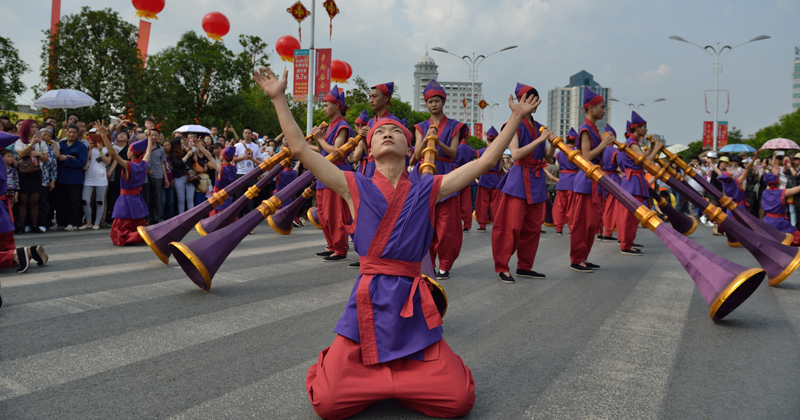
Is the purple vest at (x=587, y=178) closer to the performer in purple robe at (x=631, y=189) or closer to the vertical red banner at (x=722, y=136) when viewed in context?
the performer in purple robe at (x=631, y=189)

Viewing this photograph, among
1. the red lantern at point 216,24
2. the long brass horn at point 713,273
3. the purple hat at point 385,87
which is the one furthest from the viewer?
the red lantern at point 216,24

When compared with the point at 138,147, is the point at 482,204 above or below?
below

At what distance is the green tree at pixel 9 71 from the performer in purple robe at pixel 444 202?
26.7 metres

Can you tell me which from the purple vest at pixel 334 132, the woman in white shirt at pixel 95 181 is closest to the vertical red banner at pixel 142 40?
the woman in white shirt at pixel 95 181

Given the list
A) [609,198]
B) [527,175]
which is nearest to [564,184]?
[609,198]

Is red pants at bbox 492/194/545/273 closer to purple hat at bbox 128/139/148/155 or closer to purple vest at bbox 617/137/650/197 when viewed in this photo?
purple vest at bbox 617/137/650/197

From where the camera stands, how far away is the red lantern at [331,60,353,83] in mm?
27062

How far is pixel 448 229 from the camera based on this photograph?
Result: 657cm

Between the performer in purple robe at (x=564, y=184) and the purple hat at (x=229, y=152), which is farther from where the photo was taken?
the purple hat at (x=229, y=152)

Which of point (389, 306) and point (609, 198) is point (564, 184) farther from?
point (389, 306)

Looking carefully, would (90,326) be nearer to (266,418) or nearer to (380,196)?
(266,418)

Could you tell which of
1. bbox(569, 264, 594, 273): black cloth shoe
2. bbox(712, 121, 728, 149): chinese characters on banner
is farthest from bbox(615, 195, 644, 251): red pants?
bbox(712, 121, 728, 149): chinese characters on banner

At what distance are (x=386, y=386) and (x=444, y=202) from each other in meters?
3.89

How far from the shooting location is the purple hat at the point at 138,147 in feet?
30.5
